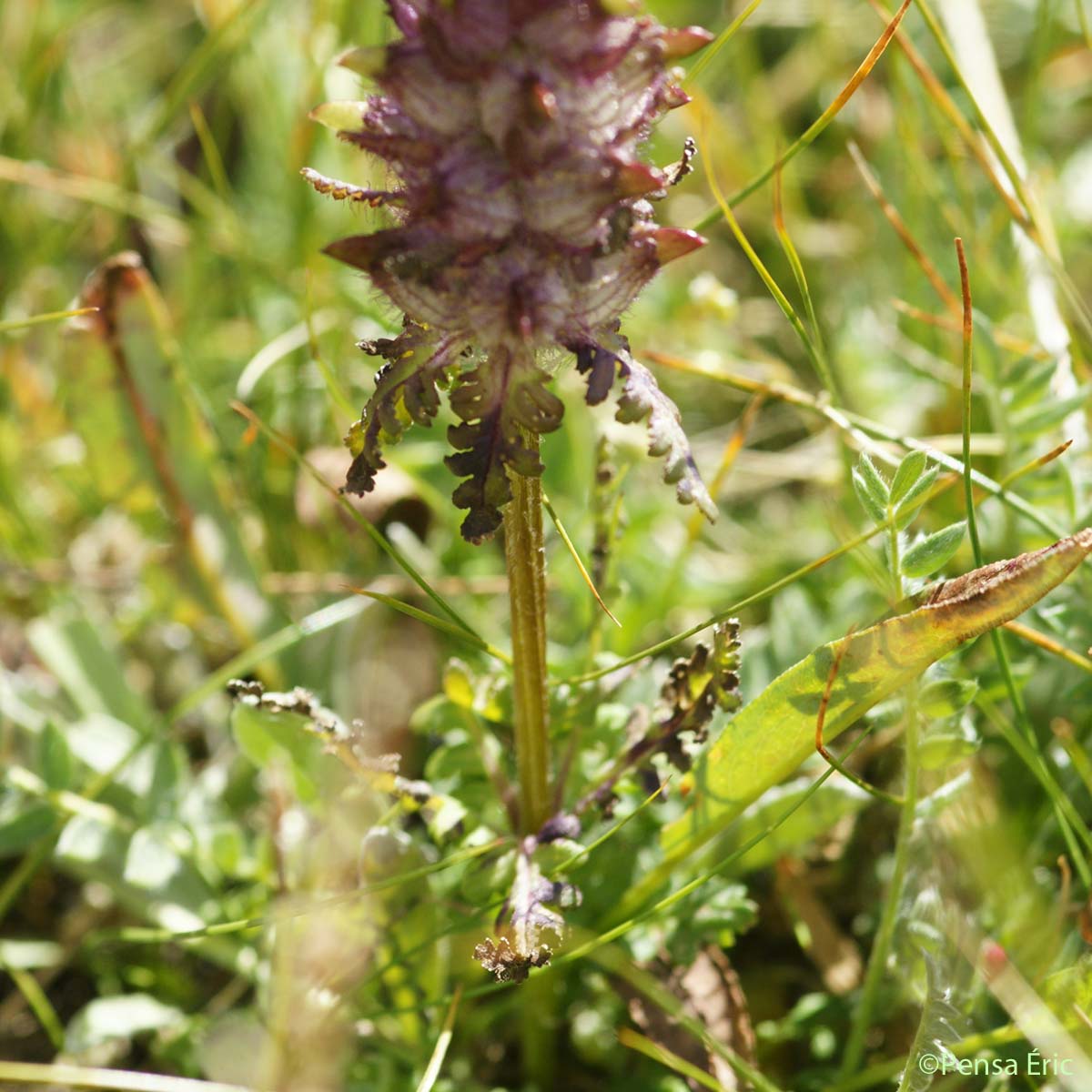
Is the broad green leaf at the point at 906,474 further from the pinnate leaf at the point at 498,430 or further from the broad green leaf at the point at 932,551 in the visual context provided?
the pinnate leaf at the point at 498,430

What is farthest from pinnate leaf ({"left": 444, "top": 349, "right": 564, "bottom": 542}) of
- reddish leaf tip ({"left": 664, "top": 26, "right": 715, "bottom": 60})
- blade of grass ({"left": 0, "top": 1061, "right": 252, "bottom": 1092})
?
blade of grass ({"left": 0, "top": 1061, "right": 252, "bottom": 1092})

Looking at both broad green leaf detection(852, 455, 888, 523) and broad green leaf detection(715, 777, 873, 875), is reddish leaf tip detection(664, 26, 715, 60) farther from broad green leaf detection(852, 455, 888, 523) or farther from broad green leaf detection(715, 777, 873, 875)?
broad green leaf detection(715, 777, 873, 875)

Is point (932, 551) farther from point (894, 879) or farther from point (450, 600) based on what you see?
point (450, 600)

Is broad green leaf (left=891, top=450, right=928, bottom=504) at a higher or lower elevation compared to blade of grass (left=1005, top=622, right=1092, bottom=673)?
higher

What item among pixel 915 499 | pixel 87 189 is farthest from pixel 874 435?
pixel 87 189

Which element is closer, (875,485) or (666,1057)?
(875,485)

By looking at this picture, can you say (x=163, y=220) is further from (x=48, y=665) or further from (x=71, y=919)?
(x=71, y=919)

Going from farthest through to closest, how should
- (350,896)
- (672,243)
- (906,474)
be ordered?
(350,896) → (906,474) → (672,243)

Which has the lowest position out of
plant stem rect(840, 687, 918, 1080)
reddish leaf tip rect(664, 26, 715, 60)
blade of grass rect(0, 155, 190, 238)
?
plant stem rect(840, 687, 918, 1080)
